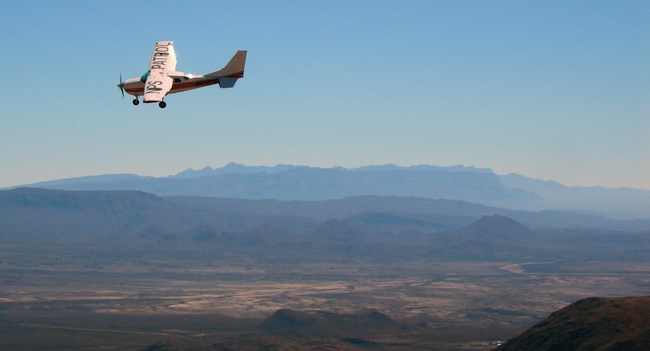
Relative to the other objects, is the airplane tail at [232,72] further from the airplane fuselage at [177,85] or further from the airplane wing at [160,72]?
the airplane wing at [160,72]

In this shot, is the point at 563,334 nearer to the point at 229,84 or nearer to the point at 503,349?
the point at 503,349

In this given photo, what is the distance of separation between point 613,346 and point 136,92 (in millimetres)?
82779

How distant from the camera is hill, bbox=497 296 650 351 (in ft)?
472

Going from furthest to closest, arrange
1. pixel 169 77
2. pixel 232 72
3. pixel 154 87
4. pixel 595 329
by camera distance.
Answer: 1. pixel 595 329
2. pixel 232 72
3. pixel 169 77
4. pixel 154 87

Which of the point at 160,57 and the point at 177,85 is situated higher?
the point at 160,57

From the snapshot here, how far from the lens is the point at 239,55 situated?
368ft

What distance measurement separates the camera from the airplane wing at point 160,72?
98.9 m

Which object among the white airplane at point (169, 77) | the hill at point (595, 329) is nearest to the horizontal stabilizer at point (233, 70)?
the white airplane at point (169, 77)

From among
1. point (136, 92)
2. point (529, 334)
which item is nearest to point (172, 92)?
point (136, 92)

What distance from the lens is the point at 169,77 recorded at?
105 meters

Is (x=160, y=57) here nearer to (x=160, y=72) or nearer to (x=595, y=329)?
(x=160, y=72)

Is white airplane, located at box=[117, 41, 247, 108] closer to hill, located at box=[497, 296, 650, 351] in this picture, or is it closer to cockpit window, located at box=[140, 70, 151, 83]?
cockpit window, located at box=[140, 70, 151, 83]

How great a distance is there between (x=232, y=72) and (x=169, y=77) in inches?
374

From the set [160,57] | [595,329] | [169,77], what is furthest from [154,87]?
A: [595,329]
